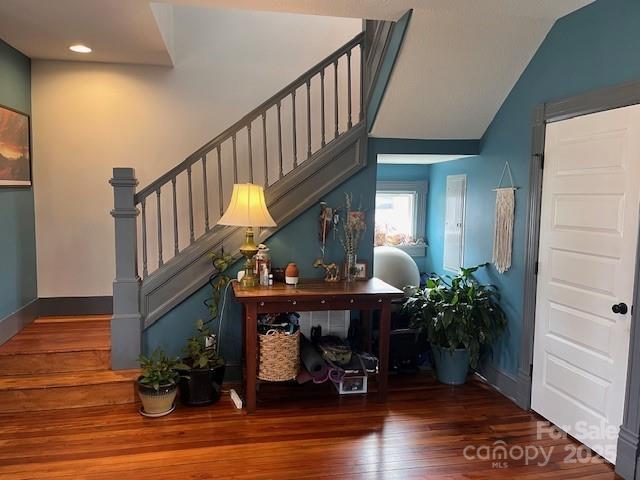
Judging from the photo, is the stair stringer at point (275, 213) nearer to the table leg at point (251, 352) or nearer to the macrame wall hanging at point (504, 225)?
the table leg at point (251, 352)

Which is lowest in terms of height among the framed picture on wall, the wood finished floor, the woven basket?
the wood finished floor

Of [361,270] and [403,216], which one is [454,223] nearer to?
[403,216]

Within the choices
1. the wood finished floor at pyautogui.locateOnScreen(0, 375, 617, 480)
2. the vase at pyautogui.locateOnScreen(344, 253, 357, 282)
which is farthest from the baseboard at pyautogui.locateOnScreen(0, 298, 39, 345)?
the vase at pyautogui.locateOnScreen(344, 253, 357, 282)

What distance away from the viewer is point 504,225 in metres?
3.74

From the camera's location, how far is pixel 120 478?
2607 mm

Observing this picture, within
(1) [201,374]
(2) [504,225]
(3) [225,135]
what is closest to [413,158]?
(2) [504,225]

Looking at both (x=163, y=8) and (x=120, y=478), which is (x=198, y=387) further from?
(x=163, y=8)

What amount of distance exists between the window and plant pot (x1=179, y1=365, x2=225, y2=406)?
2.52m

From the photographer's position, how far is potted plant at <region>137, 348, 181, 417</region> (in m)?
3.25

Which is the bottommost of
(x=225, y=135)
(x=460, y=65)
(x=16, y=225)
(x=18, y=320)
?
(x=18, y=320)

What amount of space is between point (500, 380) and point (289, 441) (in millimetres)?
1792

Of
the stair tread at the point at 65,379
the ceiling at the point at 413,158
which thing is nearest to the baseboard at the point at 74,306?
A: the stair tread at the point at 65,379

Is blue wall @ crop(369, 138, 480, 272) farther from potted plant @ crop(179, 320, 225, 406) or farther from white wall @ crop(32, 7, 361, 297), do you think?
potted plant @ crop(179, 320, 225, 406)

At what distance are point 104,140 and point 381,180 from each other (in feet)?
8.92
